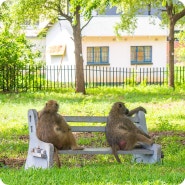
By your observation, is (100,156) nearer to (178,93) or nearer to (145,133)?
(145,133)

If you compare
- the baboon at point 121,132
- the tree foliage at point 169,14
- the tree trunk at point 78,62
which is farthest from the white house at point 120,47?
the baboon at point 121,132

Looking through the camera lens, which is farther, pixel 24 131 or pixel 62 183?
pixel 24 131

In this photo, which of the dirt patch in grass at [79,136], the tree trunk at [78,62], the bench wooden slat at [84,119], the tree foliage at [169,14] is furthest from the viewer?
the tree foliage at [169,14]

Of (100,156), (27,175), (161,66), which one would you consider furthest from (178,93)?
(27,175)

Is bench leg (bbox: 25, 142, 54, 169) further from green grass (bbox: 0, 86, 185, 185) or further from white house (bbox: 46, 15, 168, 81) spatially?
white house (bbox: 46, 15, 168, 81)

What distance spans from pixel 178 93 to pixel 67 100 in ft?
21.1

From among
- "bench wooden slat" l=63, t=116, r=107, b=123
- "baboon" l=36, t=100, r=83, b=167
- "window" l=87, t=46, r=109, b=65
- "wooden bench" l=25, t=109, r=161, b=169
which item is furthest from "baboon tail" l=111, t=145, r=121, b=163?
"window" l=87, t=46, r=109, b=65

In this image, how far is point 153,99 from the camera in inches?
988

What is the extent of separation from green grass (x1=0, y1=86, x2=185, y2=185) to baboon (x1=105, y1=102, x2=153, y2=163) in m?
0.34

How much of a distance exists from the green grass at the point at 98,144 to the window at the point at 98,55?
13.1 meters

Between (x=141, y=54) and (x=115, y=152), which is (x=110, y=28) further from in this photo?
(x=115, y=152)

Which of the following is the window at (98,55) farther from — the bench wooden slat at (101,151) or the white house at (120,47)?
the bench wooden slat at (101,151)

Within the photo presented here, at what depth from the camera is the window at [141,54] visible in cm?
4228

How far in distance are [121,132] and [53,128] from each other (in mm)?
1109
